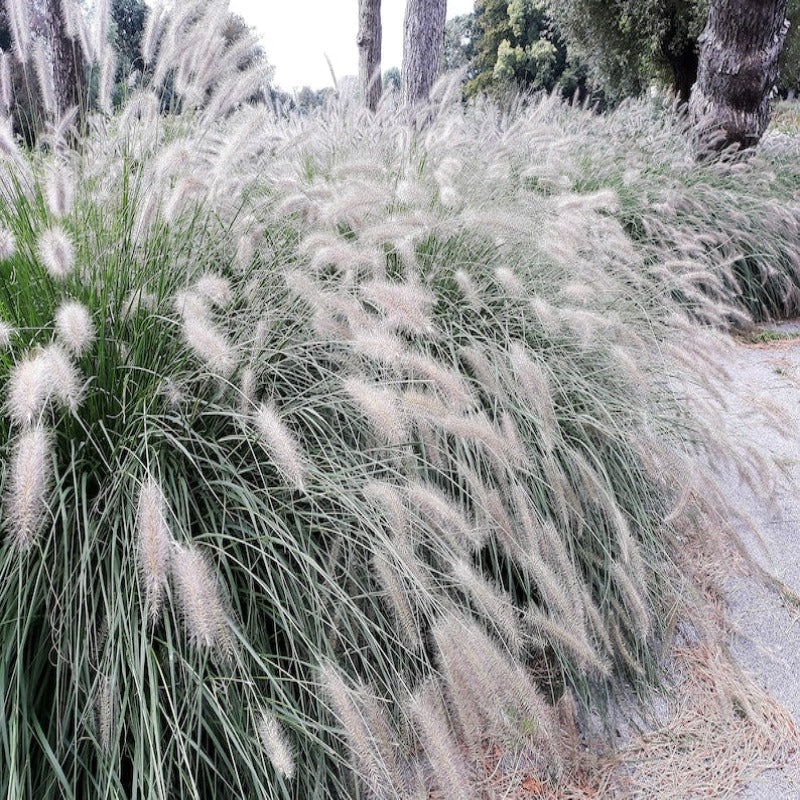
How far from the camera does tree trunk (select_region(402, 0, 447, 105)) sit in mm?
6434

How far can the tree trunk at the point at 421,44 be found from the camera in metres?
6.43

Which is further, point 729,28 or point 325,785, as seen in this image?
point 729,28

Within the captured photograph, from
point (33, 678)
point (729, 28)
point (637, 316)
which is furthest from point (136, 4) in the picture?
point (33, 678)

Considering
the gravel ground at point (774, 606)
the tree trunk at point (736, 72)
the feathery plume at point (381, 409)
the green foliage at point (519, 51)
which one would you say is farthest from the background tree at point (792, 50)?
the feathery plume at point (381, 409)

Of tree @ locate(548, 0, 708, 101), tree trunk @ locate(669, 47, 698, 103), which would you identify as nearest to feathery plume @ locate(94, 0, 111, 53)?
tree @ locate(548, 0, 708, 101)

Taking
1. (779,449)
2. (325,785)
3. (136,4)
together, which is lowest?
(779,449)

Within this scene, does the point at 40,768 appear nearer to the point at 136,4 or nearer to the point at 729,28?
the point at 729,28

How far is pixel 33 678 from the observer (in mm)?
1281

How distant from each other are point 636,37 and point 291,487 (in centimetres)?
1558

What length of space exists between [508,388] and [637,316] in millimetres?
848

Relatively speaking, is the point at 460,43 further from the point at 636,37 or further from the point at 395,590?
the point at 395,590

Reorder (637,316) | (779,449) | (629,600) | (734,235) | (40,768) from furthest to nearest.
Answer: (734,235), (779,449), (637,316), (629,600), (40,768)

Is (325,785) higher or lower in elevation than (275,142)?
lower

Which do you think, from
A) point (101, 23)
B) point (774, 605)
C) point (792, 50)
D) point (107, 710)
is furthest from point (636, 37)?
point (107, 710)
